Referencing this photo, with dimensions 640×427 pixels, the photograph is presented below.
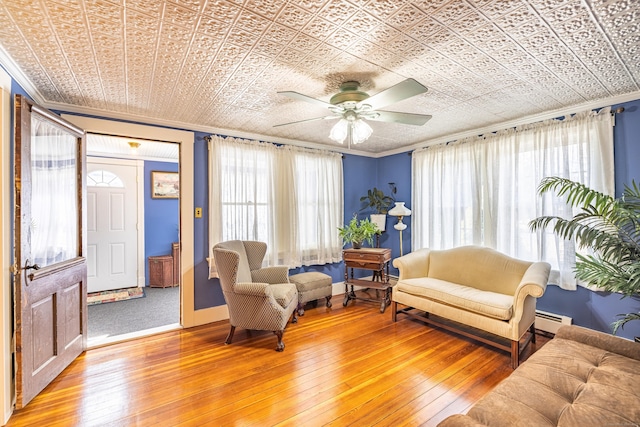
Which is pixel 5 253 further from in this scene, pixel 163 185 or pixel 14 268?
pixel 163 185

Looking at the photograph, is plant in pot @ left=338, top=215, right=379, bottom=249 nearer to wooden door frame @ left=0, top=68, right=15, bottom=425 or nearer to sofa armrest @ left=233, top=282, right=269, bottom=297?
sofa armrest @ left=233, top=282, right=269, bottom=297

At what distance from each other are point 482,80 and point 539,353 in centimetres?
207

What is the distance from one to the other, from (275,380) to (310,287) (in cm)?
157

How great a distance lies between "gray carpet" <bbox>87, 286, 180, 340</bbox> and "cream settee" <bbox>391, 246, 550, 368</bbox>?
3.02 metres

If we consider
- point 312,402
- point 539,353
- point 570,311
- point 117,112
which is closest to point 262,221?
point 117,112

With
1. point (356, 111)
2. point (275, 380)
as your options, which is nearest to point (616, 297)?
point (356, 111)

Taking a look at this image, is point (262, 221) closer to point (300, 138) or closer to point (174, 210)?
point (300, 138)

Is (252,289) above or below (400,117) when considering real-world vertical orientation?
below

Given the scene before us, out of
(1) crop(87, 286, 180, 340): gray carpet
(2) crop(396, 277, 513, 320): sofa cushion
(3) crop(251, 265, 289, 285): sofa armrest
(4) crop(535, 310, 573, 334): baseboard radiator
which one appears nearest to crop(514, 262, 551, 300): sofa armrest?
(2) crop(396, 277, 513, 320): sofa cushion

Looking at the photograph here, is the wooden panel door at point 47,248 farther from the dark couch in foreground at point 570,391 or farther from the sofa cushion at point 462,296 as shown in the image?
the sofa cushion at point 462,296

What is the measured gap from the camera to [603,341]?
75.5 inches

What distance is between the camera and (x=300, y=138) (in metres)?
4.18

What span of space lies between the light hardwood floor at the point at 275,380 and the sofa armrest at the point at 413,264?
27.2 inches

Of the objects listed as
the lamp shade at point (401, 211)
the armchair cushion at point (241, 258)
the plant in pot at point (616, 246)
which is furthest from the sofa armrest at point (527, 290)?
the armchair cushion at point (241, 258)
